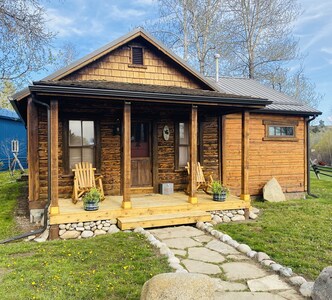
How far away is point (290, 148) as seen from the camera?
32.3ft

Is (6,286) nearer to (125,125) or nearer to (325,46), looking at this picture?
(125,125)

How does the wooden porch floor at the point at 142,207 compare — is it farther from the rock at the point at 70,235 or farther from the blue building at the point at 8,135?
the blue building at the point at 8,135

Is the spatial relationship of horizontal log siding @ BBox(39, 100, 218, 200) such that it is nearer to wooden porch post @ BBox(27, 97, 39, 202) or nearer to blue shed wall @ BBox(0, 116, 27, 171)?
wooden porch post @ BBox(27, 97, 39, 202)

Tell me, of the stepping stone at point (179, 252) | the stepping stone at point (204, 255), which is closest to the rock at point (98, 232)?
the stepping stone at point (179, 252)

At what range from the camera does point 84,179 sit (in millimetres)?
7008

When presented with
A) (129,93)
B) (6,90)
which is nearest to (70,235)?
(129,93)

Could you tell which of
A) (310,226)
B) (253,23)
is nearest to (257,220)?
(310,226)

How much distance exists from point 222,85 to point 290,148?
3159 mm

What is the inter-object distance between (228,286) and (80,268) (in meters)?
1.87

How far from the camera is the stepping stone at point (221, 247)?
15.3ft

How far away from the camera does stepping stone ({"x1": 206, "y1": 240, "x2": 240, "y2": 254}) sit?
4660 mm

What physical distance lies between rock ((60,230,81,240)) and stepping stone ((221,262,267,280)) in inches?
113

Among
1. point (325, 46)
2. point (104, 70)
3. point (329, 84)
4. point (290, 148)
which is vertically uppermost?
point (325, 46)

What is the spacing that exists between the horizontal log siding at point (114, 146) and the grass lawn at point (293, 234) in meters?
2.24
